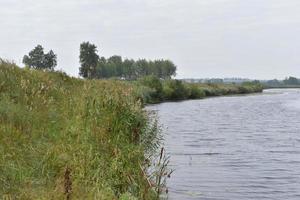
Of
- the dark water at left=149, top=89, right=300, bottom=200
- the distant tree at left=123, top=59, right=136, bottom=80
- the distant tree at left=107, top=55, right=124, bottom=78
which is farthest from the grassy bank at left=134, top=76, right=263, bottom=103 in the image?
the distant tree at left=123, top=59, right=136, bottom=80

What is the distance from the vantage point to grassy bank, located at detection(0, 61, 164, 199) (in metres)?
7.44

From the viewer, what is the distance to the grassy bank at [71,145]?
7.44m

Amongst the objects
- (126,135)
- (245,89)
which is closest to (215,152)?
(126,135)

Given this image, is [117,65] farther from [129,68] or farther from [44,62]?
[44,62]

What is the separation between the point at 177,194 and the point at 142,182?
Answer: 3183 millimetres

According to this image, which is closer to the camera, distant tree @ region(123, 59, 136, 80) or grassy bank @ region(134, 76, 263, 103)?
grassy bank @ region(134, 76, 263, 103)

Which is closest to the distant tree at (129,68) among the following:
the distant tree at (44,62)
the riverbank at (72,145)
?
the distant tree at (44,62)

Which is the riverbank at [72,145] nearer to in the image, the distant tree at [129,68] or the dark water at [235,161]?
the dark water at [235,161]

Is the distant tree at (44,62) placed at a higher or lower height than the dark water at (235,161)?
higher

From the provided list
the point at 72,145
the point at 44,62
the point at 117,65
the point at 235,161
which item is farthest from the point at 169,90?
the point at 117,65

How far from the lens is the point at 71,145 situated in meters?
9.47

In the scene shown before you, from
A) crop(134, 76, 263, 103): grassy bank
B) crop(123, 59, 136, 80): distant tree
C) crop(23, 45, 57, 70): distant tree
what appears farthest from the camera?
crop(123, 59, 136, 80): distant tree

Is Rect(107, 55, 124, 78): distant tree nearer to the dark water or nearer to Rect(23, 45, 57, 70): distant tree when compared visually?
Rect(23, 45, 57, 70): distant tree

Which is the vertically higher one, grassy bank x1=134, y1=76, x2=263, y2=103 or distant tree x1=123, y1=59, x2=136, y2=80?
distant tree x1=123, y1=59, x2=136, y2=80
